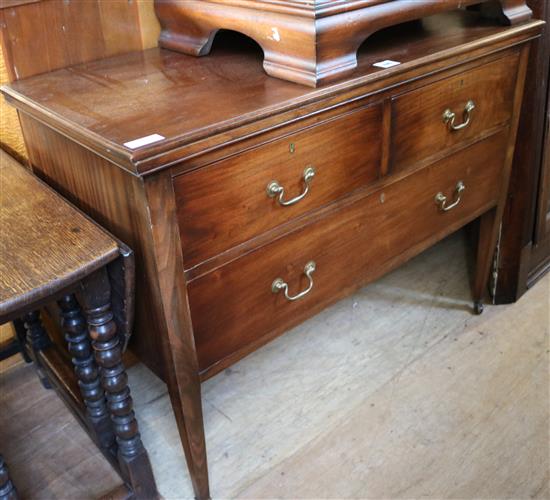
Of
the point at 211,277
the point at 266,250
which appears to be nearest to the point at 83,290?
the point at 211,277

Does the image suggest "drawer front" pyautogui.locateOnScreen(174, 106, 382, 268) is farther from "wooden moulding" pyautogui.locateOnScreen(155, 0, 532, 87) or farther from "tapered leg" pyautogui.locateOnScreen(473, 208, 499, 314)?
"tapered leg" pyautogui.locateOnScreen(473, 208, 499, 314)

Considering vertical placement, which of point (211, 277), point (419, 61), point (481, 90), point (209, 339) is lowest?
point (209, 339)

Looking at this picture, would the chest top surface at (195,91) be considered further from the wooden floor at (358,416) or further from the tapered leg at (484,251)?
the wooden floor at (358,416)

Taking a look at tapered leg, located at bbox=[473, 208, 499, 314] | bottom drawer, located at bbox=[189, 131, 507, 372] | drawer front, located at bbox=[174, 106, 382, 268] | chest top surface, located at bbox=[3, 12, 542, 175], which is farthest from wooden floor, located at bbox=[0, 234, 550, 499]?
chest top surface, located at bbox=[3, 12, 542, 175]

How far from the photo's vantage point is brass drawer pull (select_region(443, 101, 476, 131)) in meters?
1.50

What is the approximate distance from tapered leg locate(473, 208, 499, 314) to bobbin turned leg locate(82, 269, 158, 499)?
1.12 m

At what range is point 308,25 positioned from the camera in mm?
1174

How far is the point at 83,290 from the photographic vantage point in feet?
3.71

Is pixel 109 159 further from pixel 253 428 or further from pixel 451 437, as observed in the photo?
pixel 451 437

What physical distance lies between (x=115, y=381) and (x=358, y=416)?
685 mm

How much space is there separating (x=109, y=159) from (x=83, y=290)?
0.24 metres

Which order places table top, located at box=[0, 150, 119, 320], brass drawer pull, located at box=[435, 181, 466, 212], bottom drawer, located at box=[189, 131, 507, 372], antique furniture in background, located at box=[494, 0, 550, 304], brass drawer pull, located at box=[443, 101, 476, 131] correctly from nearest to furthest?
table top, located at box=[0, 150, 119, 320] → bottom drawer, located at box=[189, 131, 507, 372] → brass drawer pull, located at box=[443, 101, 476, 131] → brass drawer pull, located at box=[435, 181, 466, 212] → antique furniture in background, located at box=[494, 0, 550, 304]

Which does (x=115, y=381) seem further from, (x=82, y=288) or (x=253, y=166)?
(x=253, y=166)

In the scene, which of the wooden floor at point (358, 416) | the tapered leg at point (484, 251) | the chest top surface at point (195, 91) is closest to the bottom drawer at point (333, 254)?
the tapered leg at point (484, 251)
